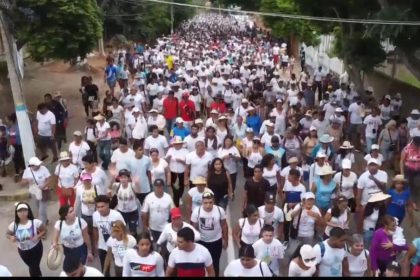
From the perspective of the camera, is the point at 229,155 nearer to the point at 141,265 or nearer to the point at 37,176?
the point at 37,176

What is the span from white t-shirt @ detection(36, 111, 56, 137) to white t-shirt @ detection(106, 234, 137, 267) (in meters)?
5.91

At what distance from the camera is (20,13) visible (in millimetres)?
12609

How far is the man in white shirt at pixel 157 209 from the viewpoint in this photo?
6977 millimetres

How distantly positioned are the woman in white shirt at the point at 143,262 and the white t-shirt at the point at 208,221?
1.18 meters

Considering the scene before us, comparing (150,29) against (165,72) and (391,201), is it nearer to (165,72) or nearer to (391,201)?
(165,72)

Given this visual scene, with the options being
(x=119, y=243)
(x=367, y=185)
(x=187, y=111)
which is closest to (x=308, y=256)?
(x=119, y=243)

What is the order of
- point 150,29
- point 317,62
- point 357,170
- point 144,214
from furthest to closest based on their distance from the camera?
point 150,29, point 317,62, point 357,170, point 144,214

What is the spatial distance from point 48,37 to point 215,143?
19.0ft

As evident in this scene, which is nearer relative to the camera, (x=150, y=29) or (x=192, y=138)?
(x=192, y=138)

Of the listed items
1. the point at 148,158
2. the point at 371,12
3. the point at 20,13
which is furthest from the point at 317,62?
the point at 148,158

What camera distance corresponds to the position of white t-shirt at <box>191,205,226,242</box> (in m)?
6.57

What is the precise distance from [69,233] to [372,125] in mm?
7105

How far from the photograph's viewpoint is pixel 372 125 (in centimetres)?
1147

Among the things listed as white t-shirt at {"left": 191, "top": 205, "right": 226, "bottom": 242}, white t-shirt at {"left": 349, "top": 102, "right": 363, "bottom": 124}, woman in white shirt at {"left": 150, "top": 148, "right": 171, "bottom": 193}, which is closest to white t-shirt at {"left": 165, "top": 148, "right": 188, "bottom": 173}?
woman in white shirt at {"left": 150, "top": 148, "right": 171, "bottom": 193}
